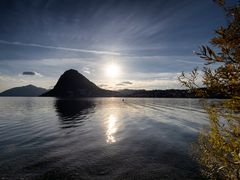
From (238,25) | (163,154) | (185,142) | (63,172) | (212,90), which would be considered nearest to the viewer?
(238,25)

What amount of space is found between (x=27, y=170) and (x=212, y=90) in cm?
1741

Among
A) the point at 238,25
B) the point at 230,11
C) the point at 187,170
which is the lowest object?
the point at 187,170

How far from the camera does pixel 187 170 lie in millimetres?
17594

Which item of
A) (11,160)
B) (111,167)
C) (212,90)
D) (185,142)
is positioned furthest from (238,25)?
(185,142)

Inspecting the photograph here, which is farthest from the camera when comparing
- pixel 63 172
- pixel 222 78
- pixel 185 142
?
pixel 185 142

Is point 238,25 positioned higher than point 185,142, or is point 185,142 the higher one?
point 238,25

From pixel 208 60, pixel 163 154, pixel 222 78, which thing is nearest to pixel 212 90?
pixel 222 78

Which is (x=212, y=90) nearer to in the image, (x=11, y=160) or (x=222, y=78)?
(x=222, y=78)

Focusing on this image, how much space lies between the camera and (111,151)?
23.5 metres

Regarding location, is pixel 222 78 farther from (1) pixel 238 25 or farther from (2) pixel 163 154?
(2) pixel 163 154

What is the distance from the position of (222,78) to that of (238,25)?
178 cm

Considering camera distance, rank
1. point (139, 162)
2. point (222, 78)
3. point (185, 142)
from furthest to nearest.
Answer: point (185, 142) → point (139, 162) → point (222, 78)

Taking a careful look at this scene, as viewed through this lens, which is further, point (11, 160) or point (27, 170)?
point (11, 160)

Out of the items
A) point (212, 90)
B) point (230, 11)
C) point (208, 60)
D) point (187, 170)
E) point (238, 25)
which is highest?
point (230, 11)
